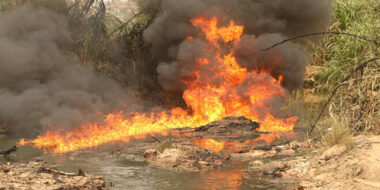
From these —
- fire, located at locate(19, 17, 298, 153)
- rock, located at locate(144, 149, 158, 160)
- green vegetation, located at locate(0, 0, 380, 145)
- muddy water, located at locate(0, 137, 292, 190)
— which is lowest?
muddy water, located at locate(0, 137, 292, 190)

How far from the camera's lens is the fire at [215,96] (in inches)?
496

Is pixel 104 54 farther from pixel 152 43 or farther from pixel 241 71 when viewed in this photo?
pixel 241 71

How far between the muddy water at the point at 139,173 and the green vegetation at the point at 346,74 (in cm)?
152

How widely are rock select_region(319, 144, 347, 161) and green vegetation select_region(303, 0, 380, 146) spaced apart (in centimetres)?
10

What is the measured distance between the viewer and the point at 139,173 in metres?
7.18

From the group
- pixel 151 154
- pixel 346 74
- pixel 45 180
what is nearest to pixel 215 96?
pixel 151 154

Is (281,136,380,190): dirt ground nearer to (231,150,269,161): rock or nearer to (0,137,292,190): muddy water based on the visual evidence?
(0,137,292,190): muddy water

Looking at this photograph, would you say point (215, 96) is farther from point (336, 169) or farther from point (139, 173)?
point (336, 169)

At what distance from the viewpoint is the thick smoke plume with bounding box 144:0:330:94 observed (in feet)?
44.6

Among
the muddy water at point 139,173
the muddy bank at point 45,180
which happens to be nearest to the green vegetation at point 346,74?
the muddy water at point 139,173

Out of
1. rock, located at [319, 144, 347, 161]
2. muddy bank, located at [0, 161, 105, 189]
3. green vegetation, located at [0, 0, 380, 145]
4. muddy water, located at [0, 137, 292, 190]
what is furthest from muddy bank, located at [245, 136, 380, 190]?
green vegetation, located at [0, 0, 380, 145]

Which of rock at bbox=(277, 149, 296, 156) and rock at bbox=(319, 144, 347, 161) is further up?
rock at bbox=(319, 144, 347, 161)

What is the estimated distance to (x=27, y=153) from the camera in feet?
31.3

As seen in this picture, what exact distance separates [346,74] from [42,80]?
915 centimetres
